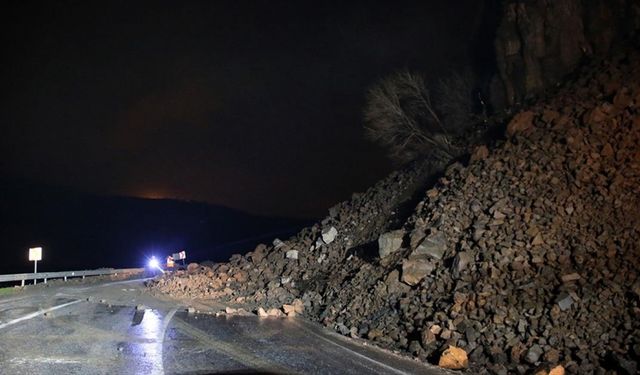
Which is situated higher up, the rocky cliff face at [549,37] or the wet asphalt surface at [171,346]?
the rocky cliff face at [549,37]

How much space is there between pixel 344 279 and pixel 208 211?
146 meters

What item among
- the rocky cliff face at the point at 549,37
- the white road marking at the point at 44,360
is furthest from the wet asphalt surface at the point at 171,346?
the rocky cliff face at the point at 549,37

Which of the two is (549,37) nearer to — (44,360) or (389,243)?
(389,243)

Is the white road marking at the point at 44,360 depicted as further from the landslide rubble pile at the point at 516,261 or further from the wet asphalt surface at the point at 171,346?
the landslide rubble pile at the point at 516,261

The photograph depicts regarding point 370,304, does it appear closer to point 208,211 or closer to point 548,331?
point 548,331

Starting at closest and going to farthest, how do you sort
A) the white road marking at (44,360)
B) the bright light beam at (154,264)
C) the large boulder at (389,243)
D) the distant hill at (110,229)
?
the white road marking at (44,360) → the large boulder at (389,243) → the bright light beam at (154,264) → the distant hill at (110,229)

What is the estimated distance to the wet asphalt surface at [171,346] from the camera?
7.45 meters

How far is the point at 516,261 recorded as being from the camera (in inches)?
433

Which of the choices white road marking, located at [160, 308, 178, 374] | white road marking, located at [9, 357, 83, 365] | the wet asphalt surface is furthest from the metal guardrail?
white road marking, located at [9, 357, 83, 365]

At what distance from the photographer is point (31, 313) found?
41.5 ft

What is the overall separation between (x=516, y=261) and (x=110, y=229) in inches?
5500

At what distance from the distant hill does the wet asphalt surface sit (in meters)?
78.7

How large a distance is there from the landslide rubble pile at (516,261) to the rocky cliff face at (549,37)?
7.24ft

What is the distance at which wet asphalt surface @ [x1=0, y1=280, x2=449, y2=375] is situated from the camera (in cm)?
745
